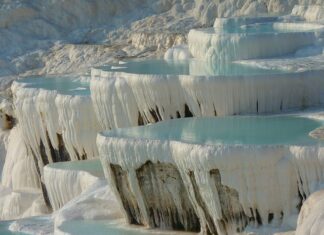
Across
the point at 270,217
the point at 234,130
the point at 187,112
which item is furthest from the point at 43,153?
the point at 270,217

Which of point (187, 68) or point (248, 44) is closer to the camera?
point (187, 68)

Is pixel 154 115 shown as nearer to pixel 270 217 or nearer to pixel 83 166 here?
pixel 83 166

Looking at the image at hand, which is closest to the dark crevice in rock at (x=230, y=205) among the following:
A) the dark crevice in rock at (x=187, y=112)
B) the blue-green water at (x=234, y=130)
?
the blue-green water at (x=234, y=130)

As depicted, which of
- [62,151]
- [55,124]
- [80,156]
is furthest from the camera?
[62,151]

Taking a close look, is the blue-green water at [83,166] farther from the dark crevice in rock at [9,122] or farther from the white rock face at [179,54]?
the dark crevice in rock at [9,122]

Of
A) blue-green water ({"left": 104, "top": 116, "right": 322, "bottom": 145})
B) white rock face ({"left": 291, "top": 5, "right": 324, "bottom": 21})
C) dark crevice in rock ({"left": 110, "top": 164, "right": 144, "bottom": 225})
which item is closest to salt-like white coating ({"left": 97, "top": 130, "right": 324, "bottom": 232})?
blue-green water ({"left": 104, "top": 116, "right": 322, "bottom": 145})
